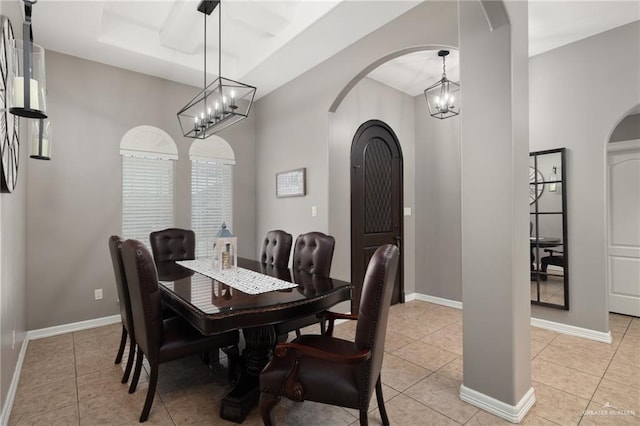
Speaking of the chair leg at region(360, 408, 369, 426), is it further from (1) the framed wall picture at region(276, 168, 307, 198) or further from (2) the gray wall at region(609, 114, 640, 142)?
(2) the gray wall at region(609, 114, 640, 142)

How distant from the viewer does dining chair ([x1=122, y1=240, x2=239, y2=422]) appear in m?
1.87

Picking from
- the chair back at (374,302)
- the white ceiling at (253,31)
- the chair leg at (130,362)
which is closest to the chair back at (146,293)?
the chair leg at (130,362)

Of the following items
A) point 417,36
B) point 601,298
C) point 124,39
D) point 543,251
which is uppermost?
point 124,39

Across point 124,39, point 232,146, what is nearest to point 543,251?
point 232,146

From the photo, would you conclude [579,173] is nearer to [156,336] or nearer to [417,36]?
[417,36]

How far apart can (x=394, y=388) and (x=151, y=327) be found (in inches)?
68.3

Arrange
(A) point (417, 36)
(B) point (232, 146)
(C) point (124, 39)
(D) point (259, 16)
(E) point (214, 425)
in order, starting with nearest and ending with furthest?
(E) point (214, 425) → (A) point (417, 36) → (D) point (259, 16) → (C) point (124, 39) → (B) point (232, 146)

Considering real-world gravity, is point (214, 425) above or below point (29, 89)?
below

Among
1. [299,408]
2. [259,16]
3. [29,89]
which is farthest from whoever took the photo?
[259,16]

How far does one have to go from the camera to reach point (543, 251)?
11.9ft

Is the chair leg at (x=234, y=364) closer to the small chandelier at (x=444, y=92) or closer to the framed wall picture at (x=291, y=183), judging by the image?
the framed wall picture at (x=291, y=183)

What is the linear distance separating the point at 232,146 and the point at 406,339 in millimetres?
3511

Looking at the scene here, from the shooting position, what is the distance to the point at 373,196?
13.9ft

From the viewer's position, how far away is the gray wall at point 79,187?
11.0 ft
